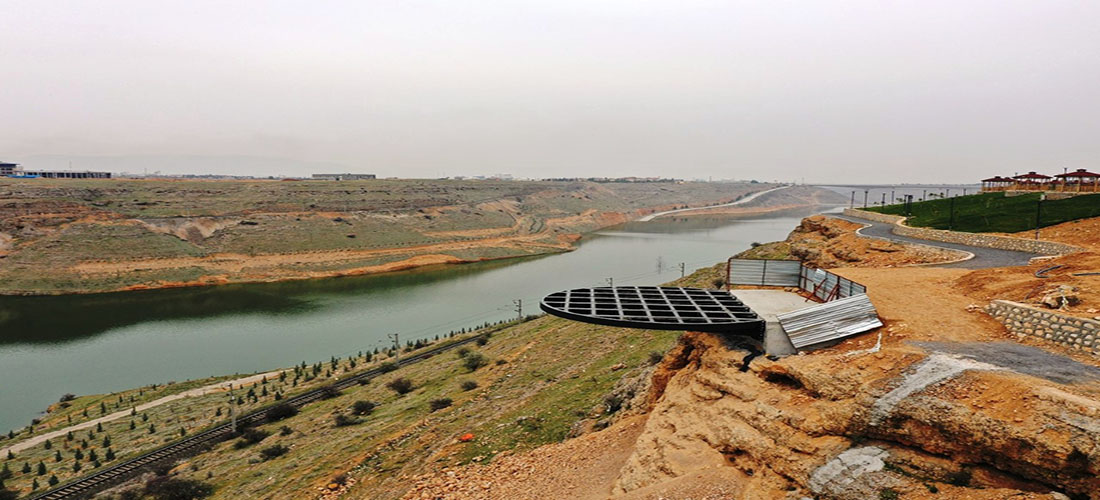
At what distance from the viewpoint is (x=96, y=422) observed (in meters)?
23.9

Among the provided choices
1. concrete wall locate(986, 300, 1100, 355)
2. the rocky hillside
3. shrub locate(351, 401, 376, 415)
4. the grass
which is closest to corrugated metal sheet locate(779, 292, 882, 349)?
concrete wall locate(986, 300, 1100, 355)

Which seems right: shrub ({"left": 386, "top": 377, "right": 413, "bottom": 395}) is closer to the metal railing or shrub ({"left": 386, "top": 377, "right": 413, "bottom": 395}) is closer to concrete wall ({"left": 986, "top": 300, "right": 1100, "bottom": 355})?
the metal railing

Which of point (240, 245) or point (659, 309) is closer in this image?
point (659, 309)

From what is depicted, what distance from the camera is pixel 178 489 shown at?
51.4 ft

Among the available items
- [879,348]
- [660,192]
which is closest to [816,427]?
[879,348]

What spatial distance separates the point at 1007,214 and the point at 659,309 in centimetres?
3029

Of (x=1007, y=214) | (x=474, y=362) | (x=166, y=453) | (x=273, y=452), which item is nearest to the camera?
(x=273, y=452)

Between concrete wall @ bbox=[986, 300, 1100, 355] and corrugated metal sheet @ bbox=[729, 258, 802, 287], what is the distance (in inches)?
A: 183

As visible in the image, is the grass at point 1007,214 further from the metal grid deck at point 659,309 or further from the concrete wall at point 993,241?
the metal grid deck at point 659,309

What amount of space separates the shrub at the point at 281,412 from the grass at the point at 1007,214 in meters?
34.6

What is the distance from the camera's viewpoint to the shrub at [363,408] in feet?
70.5

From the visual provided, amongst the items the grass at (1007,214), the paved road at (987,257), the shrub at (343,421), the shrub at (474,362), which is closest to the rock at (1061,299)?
the paved road at (987,257)

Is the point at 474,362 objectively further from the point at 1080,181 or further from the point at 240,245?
the point at 240,245

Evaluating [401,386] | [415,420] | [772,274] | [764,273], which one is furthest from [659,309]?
[401,386]
